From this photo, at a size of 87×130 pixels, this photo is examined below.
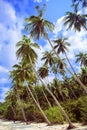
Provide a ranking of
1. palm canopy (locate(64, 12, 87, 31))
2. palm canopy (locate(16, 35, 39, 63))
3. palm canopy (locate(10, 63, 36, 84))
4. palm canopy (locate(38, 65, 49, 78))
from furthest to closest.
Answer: palm canopy (locate(38, 65, 49, 78)) < palm canopy (locate(10, 63, 36, 84)) < palm canopy (locate(16, 35, 39, 63)) < palm canopy (locate(64, 12, 87, 31))

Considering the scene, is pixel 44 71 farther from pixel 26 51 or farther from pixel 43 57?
pixel 26 51

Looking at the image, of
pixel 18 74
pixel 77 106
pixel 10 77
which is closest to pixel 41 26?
pixel 77 106

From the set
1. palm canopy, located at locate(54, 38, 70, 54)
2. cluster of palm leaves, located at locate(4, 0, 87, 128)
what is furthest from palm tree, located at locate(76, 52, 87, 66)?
palm canopy, located at locate(54, 38, 70, 54)

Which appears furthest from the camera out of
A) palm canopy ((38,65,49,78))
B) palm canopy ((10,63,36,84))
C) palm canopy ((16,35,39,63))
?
palm canopy ((38,65,49,78))

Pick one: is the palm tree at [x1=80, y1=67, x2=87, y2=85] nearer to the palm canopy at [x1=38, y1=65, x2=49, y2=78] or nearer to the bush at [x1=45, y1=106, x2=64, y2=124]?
the palm canopy at [x1=38, y1=65, x2=49, y2=78]

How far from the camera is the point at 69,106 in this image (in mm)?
42875

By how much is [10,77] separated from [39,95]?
51.3ft

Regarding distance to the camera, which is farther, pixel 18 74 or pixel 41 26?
pixel 18 74

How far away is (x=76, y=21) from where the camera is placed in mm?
34438

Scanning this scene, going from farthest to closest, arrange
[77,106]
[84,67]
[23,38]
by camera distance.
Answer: [84,67]
[23,38]
[77,106]

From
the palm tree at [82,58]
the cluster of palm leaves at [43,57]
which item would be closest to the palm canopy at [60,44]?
the cluster of palm leaves at [43,57]

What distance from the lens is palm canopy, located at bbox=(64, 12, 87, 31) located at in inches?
1294

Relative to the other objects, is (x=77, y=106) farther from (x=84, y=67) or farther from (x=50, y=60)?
(x=84, y=67)

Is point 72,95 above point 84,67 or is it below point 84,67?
below
